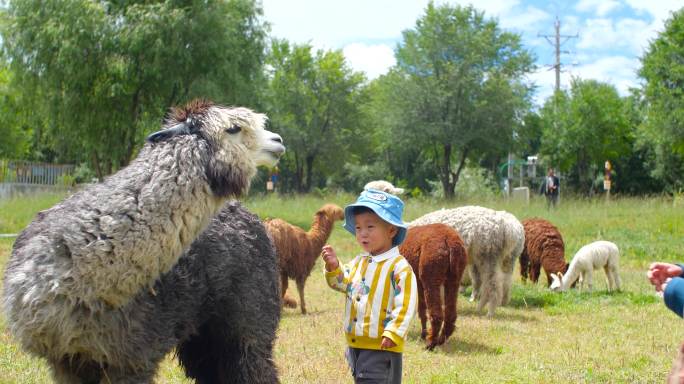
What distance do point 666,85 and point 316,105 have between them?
27.0m

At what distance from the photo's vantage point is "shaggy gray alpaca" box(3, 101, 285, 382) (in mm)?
3088

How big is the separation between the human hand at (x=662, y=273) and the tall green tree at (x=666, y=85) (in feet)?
91.7

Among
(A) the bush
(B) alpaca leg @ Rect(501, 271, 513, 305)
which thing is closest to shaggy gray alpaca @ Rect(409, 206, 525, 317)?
(B) alpaca leg @ Rect(501, 271, 513, 305)

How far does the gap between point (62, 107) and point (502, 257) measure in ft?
54.2

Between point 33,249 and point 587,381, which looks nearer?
point 33,249

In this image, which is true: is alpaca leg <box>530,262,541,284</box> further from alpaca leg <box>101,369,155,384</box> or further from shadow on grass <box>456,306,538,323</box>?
alpaca leg <box>101,369,155,384</box>

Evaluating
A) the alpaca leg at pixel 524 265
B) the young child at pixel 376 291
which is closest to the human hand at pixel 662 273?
the young child at pixel 376 291

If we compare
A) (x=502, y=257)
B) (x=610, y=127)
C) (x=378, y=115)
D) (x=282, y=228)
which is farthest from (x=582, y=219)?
(x=610, y=127)

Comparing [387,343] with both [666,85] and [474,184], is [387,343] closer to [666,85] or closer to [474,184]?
[666,85]

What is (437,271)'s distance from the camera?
23.5ft

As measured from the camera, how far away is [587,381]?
5832 millimetres

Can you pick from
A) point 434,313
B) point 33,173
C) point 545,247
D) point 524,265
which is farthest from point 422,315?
point 33,173

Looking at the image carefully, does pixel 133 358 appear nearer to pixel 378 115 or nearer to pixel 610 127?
pixel 378 115

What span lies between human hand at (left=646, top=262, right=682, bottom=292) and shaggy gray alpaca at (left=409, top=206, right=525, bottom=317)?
6.66 m
